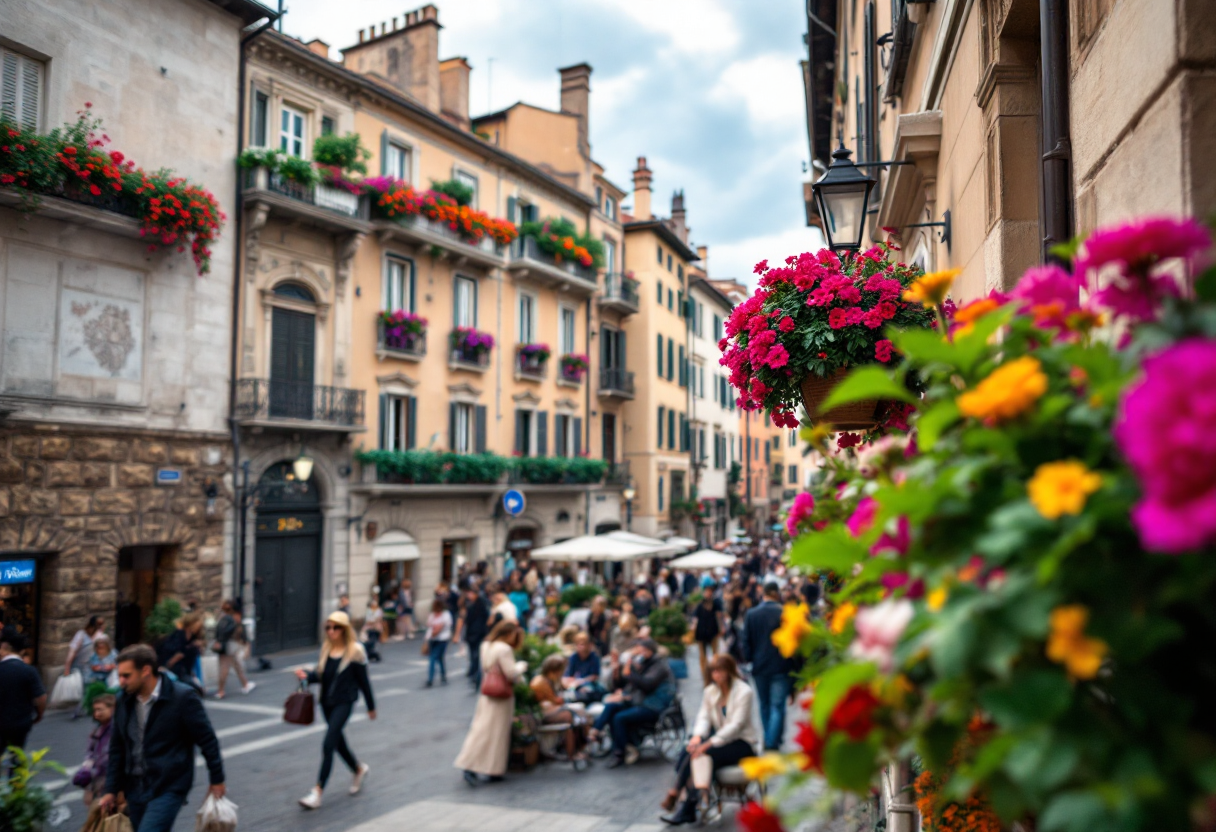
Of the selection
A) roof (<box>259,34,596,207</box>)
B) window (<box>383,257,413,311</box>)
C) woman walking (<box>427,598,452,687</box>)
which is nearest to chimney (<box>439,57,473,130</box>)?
roof (<box>259,34,596,207</box>)

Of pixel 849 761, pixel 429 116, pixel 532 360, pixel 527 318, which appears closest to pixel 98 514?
pixel 429 116

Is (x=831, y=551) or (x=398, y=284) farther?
(x=398, y=284)

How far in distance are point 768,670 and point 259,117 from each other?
16.6m

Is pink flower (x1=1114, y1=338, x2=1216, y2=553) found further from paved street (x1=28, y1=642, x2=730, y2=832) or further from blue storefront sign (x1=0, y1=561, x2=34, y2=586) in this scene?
blue storefront sign (x1=0, y1=561, x2=34, y2=586)

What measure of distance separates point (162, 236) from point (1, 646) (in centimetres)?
1047

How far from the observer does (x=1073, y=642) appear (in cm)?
108

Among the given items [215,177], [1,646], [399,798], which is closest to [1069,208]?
[399,798]

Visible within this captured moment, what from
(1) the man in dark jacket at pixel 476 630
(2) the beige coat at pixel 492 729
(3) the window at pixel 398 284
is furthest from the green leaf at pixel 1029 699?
(3) the window at pixel 398 284

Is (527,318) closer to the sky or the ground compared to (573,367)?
closer to the sky

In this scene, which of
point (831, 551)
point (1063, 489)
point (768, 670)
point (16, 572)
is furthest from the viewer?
point (16, 572)

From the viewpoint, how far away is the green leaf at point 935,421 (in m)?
1.37

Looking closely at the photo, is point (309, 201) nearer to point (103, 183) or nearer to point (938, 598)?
point (103, 183)

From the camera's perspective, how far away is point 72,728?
1273 cm

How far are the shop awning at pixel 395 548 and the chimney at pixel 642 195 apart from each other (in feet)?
73.3
